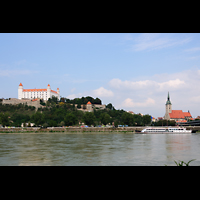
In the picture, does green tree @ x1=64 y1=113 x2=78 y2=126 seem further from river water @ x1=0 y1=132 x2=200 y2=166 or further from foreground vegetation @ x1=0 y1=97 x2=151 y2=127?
river water @ x1=0 y1=132 x2=200 y2=166

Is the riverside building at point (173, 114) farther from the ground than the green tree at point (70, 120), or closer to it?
farther from the ground

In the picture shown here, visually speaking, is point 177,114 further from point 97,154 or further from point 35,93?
point 97,154

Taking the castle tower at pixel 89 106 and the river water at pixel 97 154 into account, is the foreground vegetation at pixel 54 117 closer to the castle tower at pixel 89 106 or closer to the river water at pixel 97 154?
the castle tower at pixel 89 106

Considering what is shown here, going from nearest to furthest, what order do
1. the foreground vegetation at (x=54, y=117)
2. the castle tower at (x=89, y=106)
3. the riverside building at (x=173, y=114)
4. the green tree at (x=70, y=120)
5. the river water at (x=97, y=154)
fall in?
the river water at (x=97, y=154) < the green tree at (x=70, y=120) < the foreground vegetation at (x=54, y=117) < the castle tower at (x=89, y=106) < the riverside building at (x=173, y=114)

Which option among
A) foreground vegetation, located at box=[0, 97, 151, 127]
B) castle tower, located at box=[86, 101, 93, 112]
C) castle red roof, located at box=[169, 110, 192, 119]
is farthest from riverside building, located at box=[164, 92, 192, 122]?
castle tower, located at box=[86, 101, 93, 112]

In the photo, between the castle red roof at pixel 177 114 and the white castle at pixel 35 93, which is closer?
the white castle at pixel 35 93

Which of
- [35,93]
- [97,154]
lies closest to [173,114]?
[35,93]

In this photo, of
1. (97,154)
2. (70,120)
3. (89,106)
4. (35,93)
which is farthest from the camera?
(35,93)

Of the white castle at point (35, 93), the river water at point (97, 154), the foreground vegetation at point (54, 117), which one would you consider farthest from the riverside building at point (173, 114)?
the river water at point (97, 154)

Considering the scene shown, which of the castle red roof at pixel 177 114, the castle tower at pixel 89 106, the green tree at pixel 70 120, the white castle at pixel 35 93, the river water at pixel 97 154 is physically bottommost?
the river water at pixel 97 154
